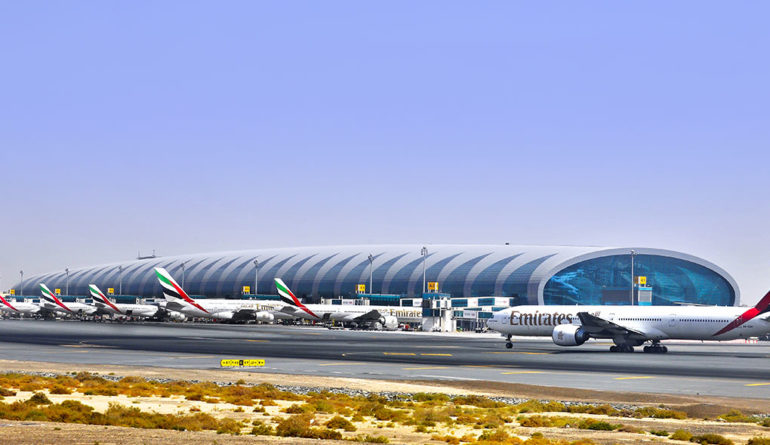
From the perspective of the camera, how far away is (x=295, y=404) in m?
28.6

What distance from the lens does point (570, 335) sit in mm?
66375

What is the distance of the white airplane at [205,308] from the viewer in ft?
441

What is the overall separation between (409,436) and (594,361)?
34326 mm

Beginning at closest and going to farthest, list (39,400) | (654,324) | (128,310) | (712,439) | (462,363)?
1. (712,439)
2. (39,400)
3. (462,363)
4. (654,324)
5. (128,310)

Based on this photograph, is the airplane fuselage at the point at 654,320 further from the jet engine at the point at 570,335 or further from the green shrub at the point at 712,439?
the green shrub at the point at 712,439

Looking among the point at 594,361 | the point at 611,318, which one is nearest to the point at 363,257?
the point at 611,318

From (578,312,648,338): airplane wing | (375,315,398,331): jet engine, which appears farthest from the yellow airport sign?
(375,315,398,331): jet engine

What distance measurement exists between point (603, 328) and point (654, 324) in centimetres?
359

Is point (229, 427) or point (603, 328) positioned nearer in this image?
point (229, 427)

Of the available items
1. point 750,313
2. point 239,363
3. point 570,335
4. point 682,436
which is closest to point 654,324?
point 570,335

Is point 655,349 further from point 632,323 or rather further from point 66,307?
point 66,307

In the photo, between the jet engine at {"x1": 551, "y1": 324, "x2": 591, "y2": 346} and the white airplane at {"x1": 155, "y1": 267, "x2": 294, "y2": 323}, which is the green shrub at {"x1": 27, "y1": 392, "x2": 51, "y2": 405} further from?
the white airplane at {"x1": 155, "y1": 267, "x2": 294, "y2": 323}

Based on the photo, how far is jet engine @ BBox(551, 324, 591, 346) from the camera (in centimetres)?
6631

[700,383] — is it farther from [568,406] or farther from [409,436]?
[409,436]
